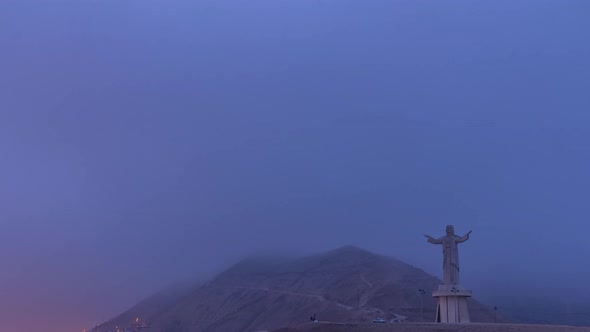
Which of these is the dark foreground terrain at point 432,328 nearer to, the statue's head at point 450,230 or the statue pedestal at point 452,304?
the statue pedestal at point 452,304

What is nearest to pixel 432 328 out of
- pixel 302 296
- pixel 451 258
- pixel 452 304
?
pixel 452 304

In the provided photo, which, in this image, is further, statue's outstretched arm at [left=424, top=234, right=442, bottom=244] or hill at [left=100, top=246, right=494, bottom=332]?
hill at [left=100, top=246, right=494, bottom=332]

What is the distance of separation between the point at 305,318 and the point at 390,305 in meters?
12.8

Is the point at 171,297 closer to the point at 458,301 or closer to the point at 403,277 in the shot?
the point at 403,277

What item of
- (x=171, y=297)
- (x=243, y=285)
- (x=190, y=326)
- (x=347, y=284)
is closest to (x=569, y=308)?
(x=347, y=284)

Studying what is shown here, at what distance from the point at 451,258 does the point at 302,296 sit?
251 ft

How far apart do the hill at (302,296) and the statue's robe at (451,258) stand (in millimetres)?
33521

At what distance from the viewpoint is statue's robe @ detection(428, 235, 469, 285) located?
44719mm

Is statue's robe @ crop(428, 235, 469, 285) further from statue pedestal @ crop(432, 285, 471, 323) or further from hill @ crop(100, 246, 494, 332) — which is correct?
hill @ crop(100, 246, 494, 332)

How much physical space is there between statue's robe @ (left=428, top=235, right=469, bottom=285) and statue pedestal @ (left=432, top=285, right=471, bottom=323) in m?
0.87

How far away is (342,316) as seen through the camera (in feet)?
284

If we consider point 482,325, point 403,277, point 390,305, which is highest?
point 403,277

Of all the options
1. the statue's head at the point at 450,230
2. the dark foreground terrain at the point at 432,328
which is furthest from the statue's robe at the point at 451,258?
the dark foreground terrain at the point at 432,328

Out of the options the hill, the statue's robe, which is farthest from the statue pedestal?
the hill
